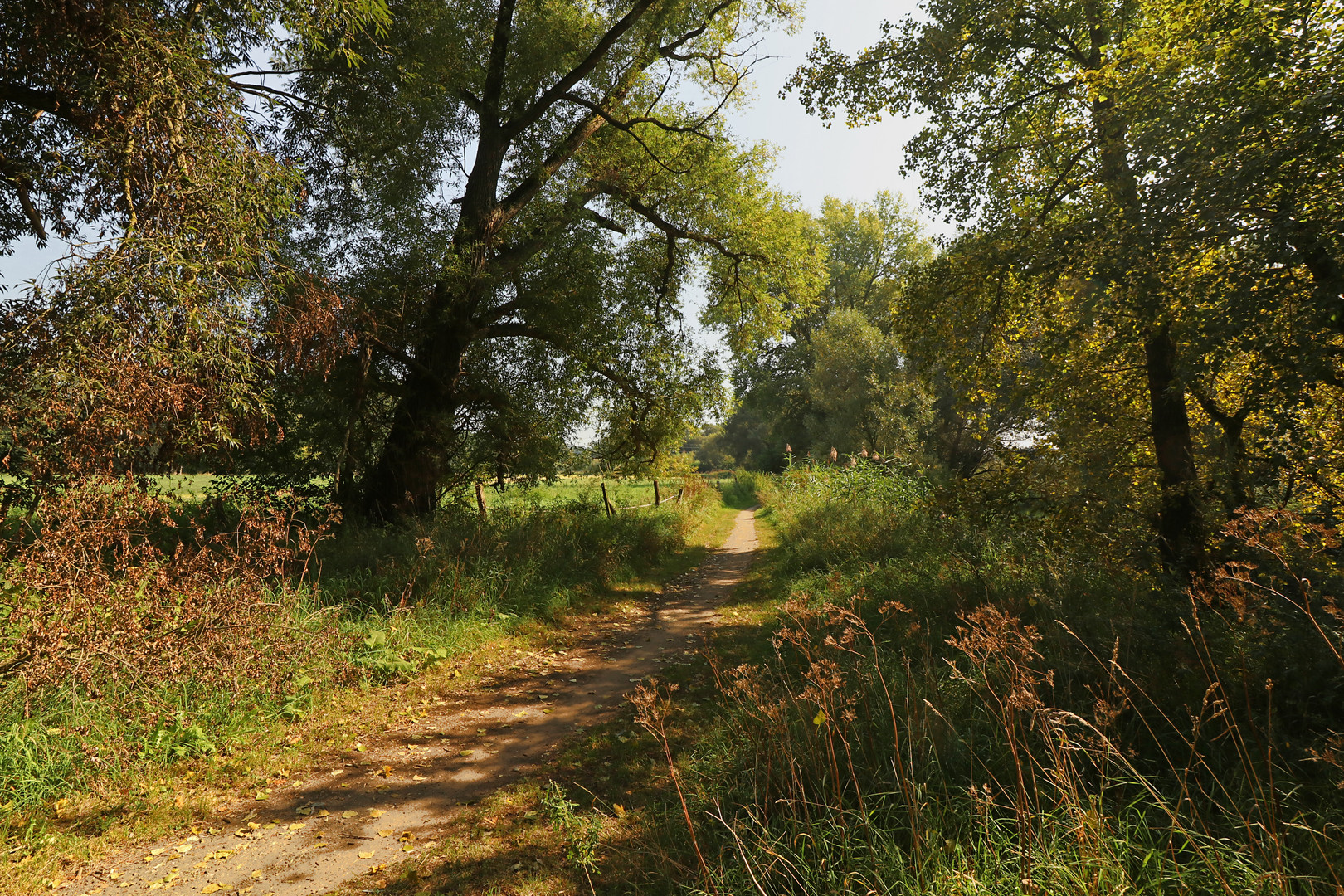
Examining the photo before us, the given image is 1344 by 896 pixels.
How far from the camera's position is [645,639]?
8828 mm

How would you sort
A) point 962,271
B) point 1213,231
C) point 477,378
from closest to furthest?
point 1213,231, point 962,271, point 477,378

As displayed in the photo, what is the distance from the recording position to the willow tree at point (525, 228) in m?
11.0

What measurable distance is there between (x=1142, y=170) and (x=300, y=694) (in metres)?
9.79

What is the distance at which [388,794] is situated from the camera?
4.73 metres

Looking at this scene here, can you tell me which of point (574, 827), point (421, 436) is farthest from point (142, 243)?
point (421, 436)

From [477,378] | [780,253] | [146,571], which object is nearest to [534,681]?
[146,571]

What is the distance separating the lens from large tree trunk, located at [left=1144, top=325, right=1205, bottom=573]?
260 inches

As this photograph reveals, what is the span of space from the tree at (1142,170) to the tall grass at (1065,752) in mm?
1894

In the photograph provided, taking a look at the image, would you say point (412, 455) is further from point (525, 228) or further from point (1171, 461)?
point (1171, 461)

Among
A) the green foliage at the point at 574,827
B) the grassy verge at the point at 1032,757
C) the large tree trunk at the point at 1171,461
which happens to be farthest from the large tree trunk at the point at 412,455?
the large tree trunk at the point at 1171,461

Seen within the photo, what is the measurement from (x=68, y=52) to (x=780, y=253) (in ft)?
39.6

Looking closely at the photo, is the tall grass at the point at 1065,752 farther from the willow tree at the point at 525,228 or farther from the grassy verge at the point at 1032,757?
the willow tree at the point at 525,228

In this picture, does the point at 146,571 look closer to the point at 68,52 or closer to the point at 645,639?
the point at 68,52

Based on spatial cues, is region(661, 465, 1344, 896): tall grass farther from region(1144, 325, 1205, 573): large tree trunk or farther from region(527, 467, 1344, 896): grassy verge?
region(1144, 325, 1205, 573): large tree trunk
